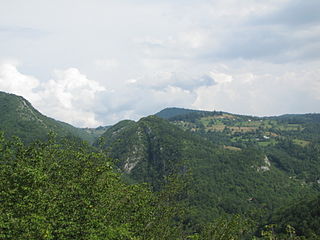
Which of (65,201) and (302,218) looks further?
(302,218)

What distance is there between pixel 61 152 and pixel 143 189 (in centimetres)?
1567

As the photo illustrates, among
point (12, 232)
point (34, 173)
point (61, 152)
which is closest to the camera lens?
point (12, 232)

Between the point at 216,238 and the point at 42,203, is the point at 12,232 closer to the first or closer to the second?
the point at 42,203

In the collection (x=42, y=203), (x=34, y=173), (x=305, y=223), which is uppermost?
(x=34, y=173)

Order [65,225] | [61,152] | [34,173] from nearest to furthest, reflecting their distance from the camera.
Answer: [34,173] → [65,225] → [61,152]

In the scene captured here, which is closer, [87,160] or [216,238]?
[216,238]

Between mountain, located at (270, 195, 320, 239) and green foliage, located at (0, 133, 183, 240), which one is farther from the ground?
green foliage, located at (0, 133, 183, 240)

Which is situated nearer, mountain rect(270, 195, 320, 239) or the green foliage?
the green foliage

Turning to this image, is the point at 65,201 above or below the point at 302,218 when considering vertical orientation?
above

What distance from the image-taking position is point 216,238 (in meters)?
41.1

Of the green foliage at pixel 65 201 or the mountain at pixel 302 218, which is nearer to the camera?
the green foliage at pixel 65 201

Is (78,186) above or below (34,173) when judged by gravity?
below

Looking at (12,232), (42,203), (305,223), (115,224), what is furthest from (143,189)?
(305,223)

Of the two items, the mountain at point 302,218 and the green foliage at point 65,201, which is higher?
the green foliage at point 65,201
